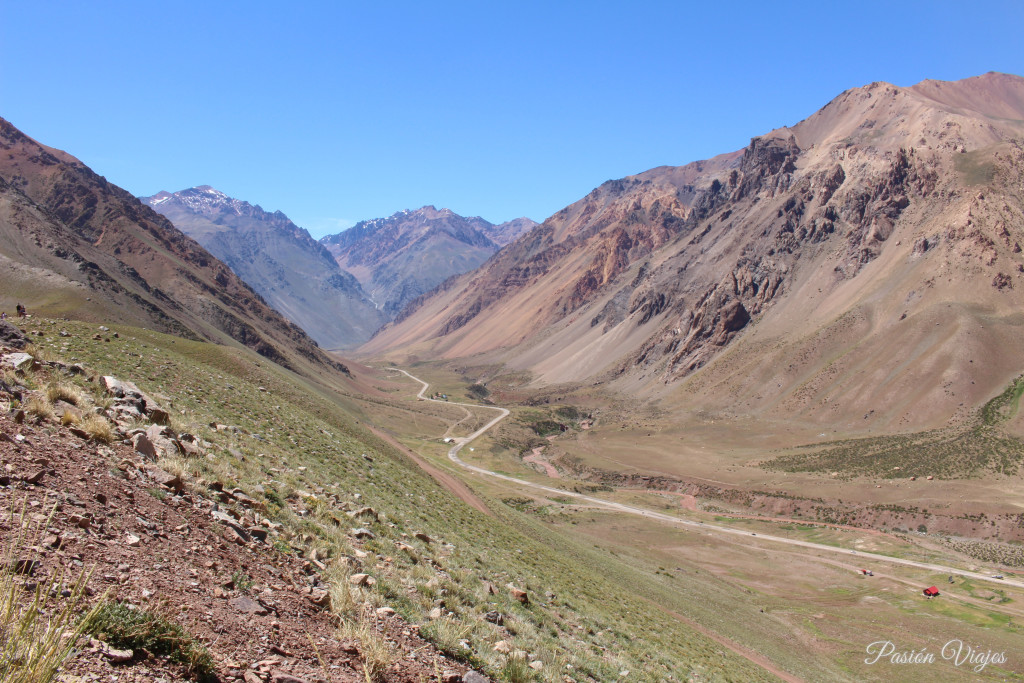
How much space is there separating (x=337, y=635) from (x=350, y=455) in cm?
1751

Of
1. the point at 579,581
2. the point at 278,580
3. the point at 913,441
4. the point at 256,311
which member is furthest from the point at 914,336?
the point at 256,311

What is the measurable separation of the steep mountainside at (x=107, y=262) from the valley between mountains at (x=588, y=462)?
26.8 inches

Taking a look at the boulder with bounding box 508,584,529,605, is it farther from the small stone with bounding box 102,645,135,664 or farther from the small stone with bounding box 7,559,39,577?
the small stone with bounding box 7,559,39,577

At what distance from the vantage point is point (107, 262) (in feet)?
247

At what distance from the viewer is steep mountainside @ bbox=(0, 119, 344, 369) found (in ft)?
188

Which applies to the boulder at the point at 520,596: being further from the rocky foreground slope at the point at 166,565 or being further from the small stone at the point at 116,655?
the small stone at the point at 116,655

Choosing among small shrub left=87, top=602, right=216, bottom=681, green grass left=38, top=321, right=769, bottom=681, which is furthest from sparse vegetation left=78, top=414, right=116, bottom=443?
small shrub left=87, top=602, right=216, bottom=681

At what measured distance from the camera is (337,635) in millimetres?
7180

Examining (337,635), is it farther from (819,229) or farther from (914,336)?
(819,229)

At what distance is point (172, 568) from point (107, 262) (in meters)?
86.5

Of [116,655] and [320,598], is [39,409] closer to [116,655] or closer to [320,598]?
[320,598]

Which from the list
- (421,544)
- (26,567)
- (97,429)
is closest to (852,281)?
(421,544)

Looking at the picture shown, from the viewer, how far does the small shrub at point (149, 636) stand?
5.20m

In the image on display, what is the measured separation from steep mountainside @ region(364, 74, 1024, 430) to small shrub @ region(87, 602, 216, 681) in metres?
99.3
